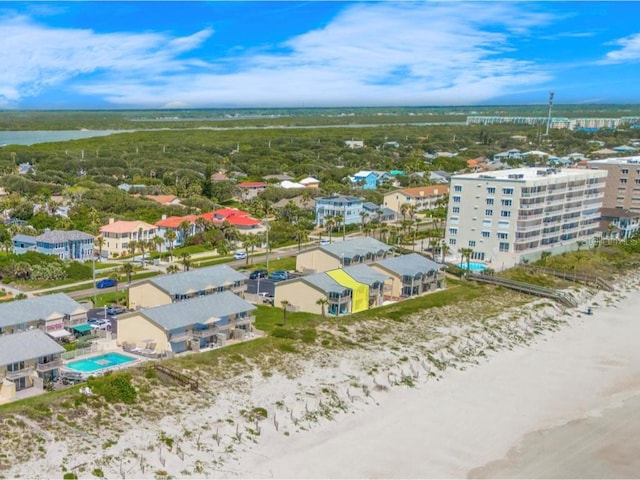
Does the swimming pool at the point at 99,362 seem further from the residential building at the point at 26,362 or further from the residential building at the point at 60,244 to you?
the residential building at the point at 60,244

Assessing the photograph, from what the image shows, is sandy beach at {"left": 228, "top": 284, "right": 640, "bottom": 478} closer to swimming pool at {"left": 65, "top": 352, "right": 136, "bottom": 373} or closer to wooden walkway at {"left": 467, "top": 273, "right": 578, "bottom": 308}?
swimming pool at {"left": 65, "top": 352, "right": 136, "bottom": 373}

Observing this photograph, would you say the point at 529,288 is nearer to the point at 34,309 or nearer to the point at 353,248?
the point at 353,248

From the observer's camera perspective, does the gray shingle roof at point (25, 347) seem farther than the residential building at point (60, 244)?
No

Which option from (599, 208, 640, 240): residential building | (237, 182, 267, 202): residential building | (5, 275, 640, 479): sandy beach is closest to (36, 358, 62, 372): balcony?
(5, 275, 640, 479): sandy beach

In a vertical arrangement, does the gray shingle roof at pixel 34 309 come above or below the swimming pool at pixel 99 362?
above

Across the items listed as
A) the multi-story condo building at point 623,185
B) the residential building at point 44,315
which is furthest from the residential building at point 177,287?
the multi-story condo building at point 623,185

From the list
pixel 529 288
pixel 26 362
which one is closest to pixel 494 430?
pixel 26 362
